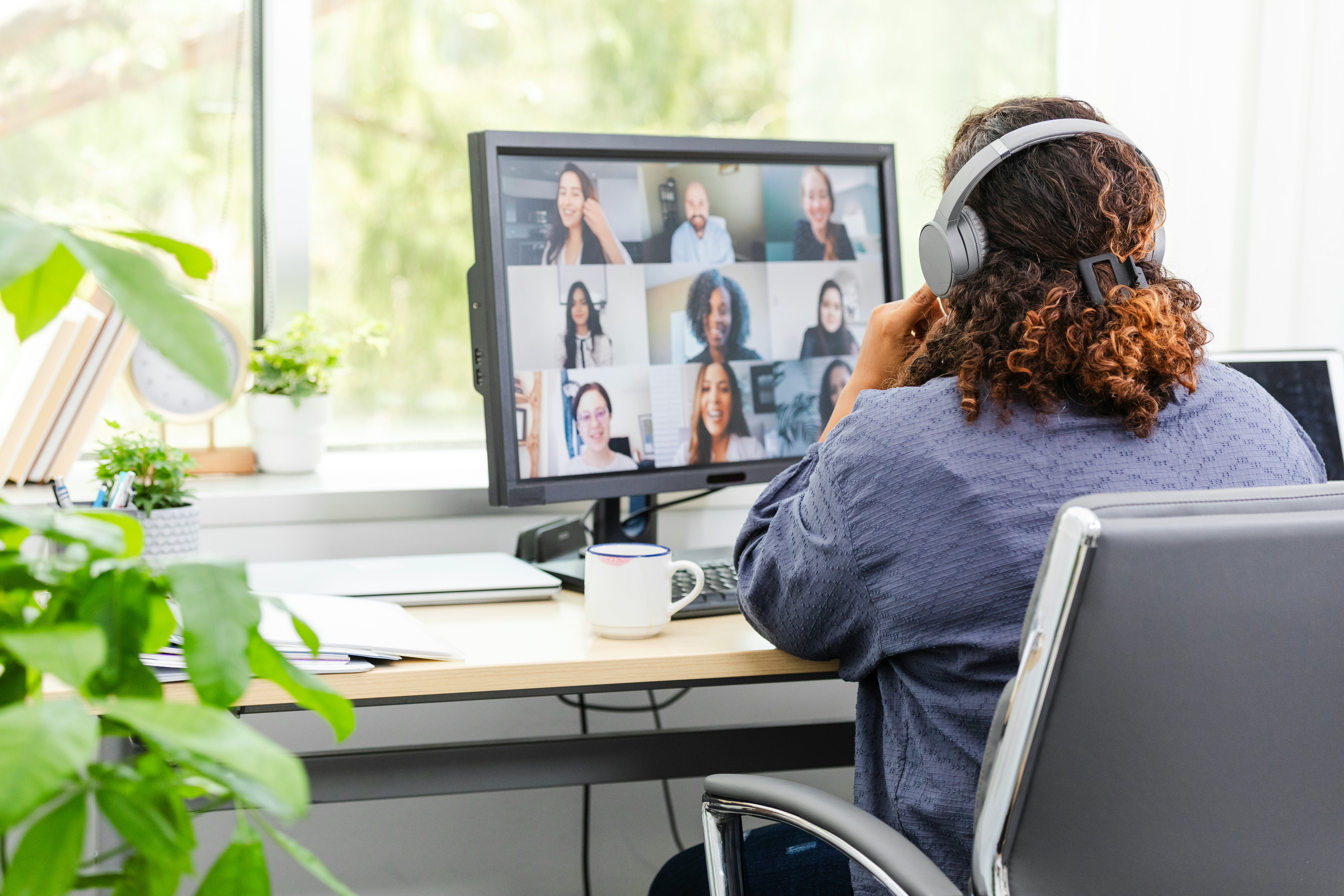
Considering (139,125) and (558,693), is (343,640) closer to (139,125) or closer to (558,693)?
(558,693)

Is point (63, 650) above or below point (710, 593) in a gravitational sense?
above

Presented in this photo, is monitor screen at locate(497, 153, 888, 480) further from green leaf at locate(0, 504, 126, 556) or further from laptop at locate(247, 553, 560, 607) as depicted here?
green leaf at locate(0, 504, 126, 556)

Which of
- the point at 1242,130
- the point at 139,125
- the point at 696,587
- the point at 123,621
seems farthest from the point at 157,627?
the point at 1242,130

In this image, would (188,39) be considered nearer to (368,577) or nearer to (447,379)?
(447,379)

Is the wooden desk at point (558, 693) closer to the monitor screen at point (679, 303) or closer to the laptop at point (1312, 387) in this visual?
the monitor screen at point (679, 303)

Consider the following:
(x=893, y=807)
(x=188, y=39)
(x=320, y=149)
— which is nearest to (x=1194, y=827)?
(x=893, y=807)

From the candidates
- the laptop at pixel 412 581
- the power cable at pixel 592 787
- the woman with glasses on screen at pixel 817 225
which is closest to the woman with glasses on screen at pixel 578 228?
the woman with glasses on screen at pixel 817 225

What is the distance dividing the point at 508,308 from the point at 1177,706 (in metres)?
0.83

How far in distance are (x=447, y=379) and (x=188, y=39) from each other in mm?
660

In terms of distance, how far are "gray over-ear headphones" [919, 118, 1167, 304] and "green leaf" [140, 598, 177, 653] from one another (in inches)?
29.0

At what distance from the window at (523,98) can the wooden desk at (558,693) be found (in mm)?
792

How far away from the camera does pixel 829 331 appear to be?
1465mm

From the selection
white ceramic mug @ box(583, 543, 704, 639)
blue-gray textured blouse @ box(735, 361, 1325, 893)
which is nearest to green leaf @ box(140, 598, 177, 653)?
blue-gray textured blouse @ box(735, 361, 1325, 893)

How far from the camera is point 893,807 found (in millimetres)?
926
